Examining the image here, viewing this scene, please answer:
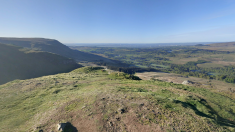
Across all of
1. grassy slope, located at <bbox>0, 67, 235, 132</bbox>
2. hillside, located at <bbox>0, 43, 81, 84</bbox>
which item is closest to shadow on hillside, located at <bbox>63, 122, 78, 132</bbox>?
grassy slope, located at <bbox>0, 67, 235, 132</bbox>

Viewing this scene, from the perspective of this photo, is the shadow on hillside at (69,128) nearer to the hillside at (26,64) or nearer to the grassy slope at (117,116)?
the grassy slope at (117,116)

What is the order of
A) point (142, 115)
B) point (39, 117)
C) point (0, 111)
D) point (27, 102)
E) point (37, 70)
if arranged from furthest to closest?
point (37, 70)
point (27, 102)
point (0, 111)
point (39, 117)
point (142, 115)

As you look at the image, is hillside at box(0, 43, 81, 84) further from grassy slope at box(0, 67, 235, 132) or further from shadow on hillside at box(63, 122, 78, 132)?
shadow on hillside at box(63, 122, 78, 132)

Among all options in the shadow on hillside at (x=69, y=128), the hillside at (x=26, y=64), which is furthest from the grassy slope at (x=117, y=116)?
the hillside at (x=26, y=64)

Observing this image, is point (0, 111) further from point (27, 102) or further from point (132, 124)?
point (132, 124)

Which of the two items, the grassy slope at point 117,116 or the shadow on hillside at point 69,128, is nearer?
the shadow on hillside at point 69,128

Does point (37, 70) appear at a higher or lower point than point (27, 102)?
lower

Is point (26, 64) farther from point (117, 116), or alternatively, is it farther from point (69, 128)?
point (117, 116)

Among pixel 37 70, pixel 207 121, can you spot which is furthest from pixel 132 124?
pixel 37 70
